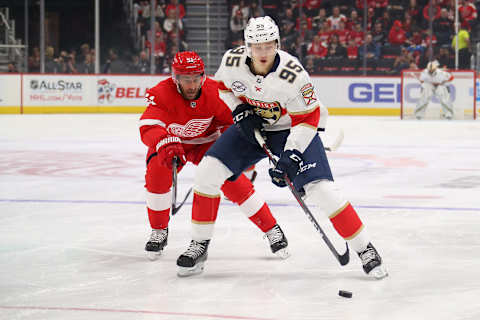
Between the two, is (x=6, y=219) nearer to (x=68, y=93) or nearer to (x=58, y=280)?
(x=58, y=280)

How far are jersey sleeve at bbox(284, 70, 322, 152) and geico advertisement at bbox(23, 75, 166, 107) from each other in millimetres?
11541

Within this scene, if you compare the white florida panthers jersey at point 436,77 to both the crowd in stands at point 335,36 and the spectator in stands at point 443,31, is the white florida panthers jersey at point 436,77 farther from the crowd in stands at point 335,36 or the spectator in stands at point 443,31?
the spectator in stands at point 443,31

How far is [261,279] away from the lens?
303 centimetres

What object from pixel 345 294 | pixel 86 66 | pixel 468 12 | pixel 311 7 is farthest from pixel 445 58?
pixel 345 294

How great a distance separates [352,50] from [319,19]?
1284 mm

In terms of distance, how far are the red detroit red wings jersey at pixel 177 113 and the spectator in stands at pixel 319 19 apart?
1212 cm

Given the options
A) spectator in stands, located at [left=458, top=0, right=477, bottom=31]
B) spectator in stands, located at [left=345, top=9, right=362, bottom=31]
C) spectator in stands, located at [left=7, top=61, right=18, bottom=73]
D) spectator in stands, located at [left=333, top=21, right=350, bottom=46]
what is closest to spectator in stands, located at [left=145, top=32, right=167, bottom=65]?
spectator in stands, located at [left=7, top=61, right=18, bottom=73]

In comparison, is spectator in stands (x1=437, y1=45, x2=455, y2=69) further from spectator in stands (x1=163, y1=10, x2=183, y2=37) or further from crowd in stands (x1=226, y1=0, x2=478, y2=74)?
spectator in stands (x1=163, y1=10, x2=183, y2=37)

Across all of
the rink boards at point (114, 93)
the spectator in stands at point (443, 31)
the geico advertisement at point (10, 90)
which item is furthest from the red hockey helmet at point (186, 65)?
the spectator in stands at point (443, 31)

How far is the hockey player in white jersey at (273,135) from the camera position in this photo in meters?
2.95

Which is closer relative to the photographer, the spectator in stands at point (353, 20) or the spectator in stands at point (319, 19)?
the spectator in stands at point (353, 20)

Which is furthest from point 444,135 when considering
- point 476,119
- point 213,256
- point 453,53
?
point 213,256

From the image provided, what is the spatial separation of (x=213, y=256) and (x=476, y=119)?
429 inches

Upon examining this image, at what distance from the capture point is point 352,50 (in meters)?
14.7
